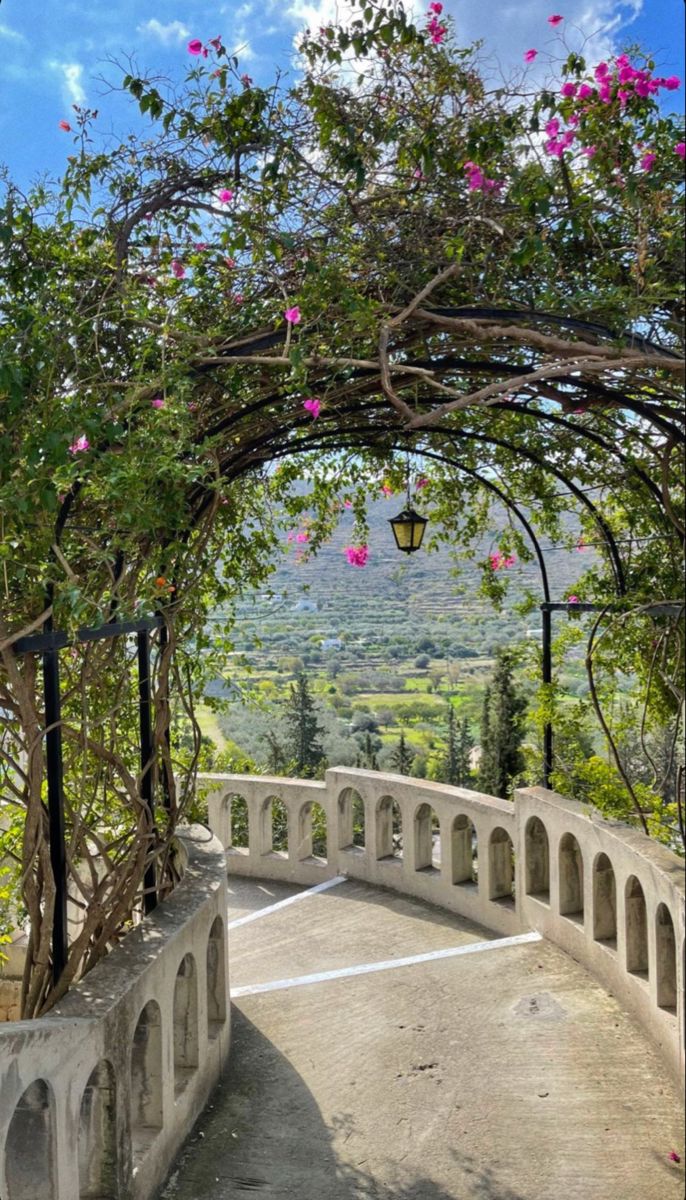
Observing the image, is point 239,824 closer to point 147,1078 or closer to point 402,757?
point 402,757

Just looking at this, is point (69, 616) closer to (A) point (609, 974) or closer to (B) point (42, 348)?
(B) point (42, 348)

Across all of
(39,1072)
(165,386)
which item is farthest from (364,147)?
(39,1072)

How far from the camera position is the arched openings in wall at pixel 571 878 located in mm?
5480

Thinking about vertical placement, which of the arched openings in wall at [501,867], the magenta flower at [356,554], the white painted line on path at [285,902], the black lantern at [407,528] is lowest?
the white painted line on path at [285,902]

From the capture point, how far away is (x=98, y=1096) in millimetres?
3258

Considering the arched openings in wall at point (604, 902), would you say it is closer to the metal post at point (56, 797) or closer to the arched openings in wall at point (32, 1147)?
the metal post at point (56, 797)

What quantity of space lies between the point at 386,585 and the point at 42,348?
10.8 meters

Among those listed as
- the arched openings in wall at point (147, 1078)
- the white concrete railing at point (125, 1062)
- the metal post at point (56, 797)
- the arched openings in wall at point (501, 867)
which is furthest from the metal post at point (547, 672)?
the metal post at point (56, 797)

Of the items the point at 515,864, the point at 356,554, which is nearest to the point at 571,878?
the point at 515,864

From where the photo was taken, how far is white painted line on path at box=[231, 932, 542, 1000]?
17.6 feet

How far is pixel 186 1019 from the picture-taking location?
406 centimetres

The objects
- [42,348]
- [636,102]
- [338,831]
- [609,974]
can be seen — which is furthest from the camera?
[338,831]

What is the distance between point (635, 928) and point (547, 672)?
171cm

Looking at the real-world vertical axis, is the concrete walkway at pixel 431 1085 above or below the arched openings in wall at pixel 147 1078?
below
